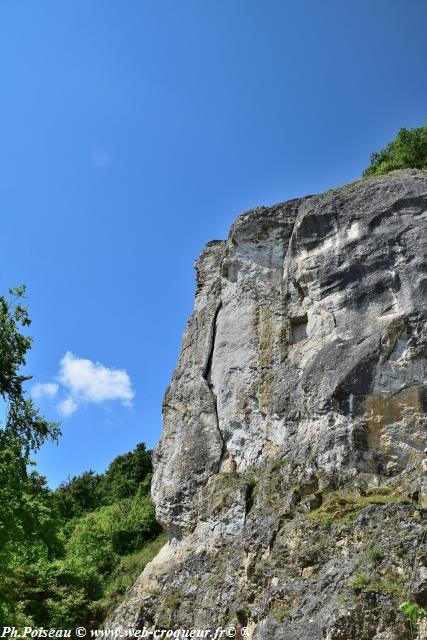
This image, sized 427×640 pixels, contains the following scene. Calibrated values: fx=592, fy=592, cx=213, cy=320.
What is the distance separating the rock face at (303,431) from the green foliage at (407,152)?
1157 cm

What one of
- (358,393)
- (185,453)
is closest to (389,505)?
(358,393)

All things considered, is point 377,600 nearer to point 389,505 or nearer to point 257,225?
point 389,505

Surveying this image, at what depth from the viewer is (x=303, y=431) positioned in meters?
16.7

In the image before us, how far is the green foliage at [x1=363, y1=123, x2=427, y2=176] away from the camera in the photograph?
3181 cm

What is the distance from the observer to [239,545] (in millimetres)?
15008

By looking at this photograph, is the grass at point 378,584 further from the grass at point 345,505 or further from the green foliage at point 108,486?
the green foliage at point 108,486

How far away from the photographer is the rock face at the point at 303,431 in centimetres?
1099

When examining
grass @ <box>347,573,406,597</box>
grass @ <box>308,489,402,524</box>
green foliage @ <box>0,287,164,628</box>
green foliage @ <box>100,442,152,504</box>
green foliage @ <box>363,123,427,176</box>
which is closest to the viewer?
grass @ <box>347,573,406,597</box>

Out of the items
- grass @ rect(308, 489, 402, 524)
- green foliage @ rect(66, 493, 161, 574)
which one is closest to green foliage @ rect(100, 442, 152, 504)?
green foliage @ rect(66, 493, 161, 574)

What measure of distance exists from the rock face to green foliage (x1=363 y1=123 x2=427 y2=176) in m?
11.6

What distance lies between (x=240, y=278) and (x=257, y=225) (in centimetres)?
224

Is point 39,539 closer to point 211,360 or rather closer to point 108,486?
point 211,360

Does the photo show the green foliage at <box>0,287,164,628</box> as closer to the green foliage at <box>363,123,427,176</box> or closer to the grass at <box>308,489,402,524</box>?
the grass at <box>308,489,402,524</box>

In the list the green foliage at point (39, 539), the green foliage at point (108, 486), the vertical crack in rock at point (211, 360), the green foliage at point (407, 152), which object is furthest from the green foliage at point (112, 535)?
the green foliage at point (407, 152)
